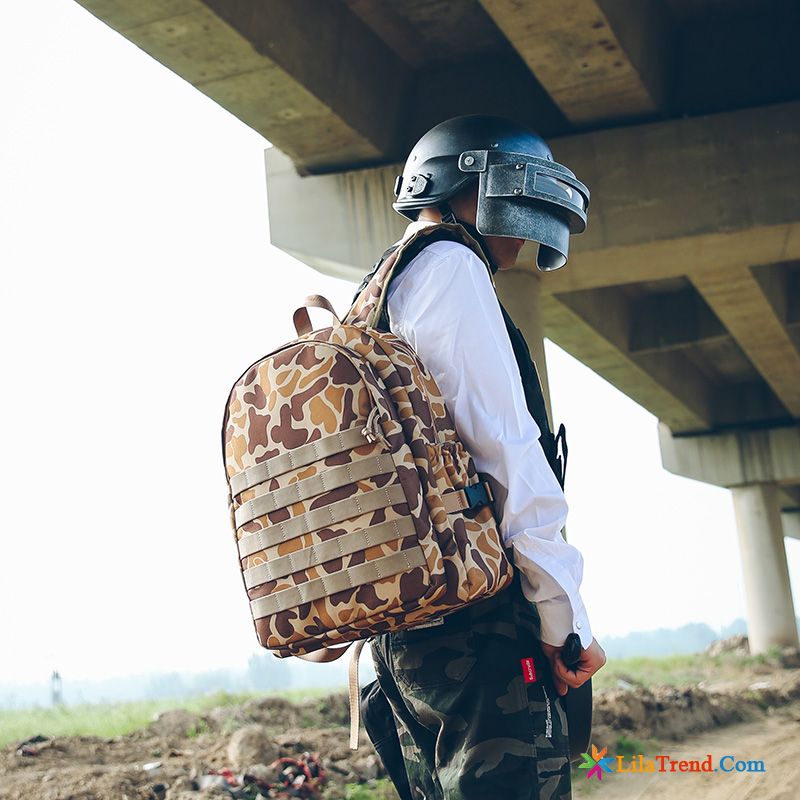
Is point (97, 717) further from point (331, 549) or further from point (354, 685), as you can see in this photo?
point (331, 549)

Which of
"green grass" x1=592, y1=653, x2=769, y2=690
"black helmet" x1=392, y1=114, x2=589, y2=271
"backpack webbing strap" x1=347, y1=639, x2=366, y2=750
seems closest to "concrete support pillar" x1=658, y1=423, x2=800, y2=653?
"green grass" x1=592, y1=653, x2=769, y2=690

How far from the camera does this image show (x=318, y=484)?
2535mm

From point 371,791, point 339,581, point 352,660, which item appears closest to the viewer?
point 339,581

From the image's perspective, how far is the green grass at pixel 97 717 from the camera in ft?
32.0

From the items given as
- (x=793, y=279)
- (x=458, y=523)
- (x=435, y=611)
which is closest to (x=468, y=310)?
(x=458, y=523)

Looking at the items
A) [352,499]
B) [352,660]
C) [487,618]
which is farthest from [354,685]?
[352,499]

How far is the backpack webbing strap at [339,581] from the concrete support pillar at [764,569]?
23501 mm

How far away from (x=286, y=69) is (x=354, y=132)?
1316 mm

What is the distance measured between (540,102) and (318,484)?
8.12m

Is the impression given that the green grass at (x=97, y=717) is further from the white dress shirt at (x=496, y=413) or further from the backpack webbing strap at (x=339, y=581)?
the white dress shirt at (x=496, y=413)

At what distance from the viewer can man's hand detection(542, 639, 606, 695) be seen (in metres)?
2.53

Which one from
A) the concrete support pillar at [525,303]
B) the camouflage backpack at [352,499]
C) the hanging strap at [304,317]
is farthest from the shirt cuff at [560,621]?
the concrete support pillar at [525,303]

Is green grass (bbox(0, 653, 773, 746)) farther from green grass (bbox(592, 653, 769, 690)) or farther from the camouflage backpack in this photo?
the camouflage backpack

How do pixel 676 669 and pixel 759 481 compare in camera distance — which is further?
pixel 759 481
